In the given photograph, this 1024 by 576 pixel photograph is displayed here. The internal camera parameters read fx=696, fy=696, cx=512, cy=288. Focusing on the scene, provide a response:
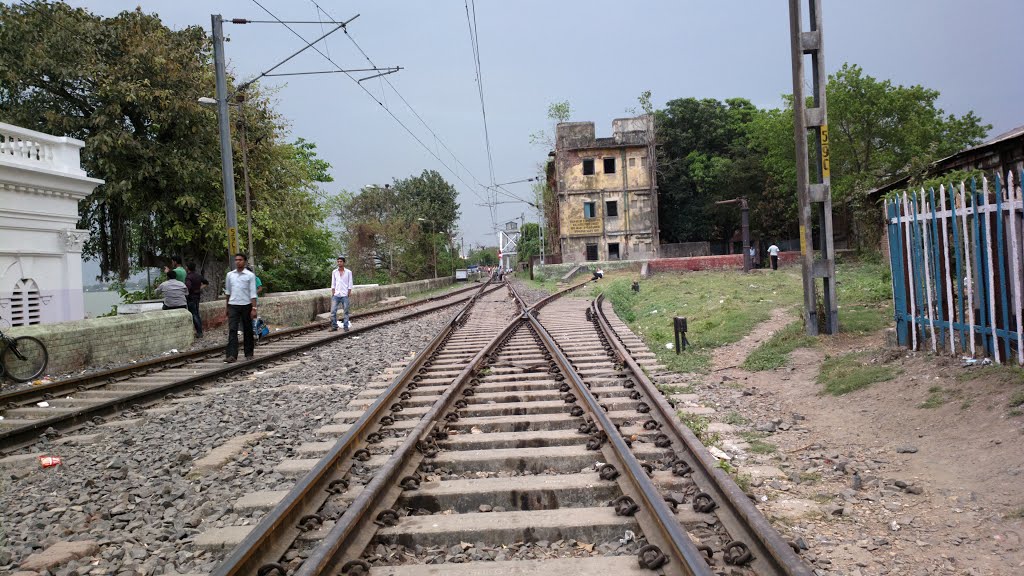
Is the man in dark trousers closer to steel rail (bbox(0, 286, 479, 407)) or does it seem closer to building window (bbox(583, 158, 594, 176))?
steel rail (bbox(0, 286, 479, 407))

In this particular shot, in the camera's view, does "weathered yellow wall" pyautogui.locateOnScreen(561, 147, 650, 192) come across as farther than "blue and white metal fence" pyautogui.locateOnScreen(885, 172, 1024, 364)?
Yes

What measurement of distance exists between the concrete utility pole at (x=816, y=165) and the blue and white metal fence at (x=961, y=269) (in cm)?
112

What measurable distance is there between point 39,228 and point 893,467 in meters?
16.2

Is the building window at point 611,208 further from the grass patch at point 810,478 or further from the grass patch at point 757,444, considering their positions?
the grass patch at point 810,478

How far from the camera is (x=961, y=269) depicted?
6.01 m

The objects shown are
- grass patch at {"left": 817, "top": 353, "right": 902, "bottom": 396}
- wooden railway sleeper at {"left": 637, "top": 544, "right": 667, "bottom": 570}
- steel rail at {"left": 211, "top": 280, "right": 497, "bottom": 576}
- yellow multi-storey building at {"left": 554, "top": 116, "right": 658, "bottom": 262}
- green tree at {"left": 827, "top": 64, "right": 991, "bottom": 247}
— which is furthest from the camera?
yellow multi-storey building at {"left": 554, "top": 116, "right": 658, "bottom": 262}

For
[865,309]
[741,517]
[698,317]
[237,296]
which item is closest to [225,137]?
[237,296]

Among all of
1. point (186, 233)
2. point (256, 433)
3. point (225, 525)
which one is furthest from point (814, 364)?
point (186, 233)

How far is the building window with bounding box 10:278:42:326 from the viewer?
14070 mm

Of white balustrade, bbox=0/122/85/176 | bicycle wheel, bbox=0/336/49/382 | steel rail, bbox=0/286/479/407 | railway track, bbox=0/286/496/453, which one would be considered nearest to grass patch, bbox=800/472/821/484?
railway track, bbox=0/286/496/453

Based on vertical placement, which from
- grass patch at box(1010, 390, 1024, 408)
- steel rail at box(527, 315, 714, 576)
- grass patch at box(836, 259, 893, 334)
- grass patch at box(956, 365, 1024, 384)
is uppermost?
grass patch at box(836, 259, 893, 334)

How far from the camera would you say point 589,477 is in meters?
4.29

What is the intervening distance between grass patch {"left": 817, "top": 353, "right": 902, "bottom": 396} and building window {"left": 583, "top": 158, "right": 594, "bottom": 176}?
149 feet

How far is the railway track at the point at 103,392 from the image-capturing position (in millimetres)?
6809
